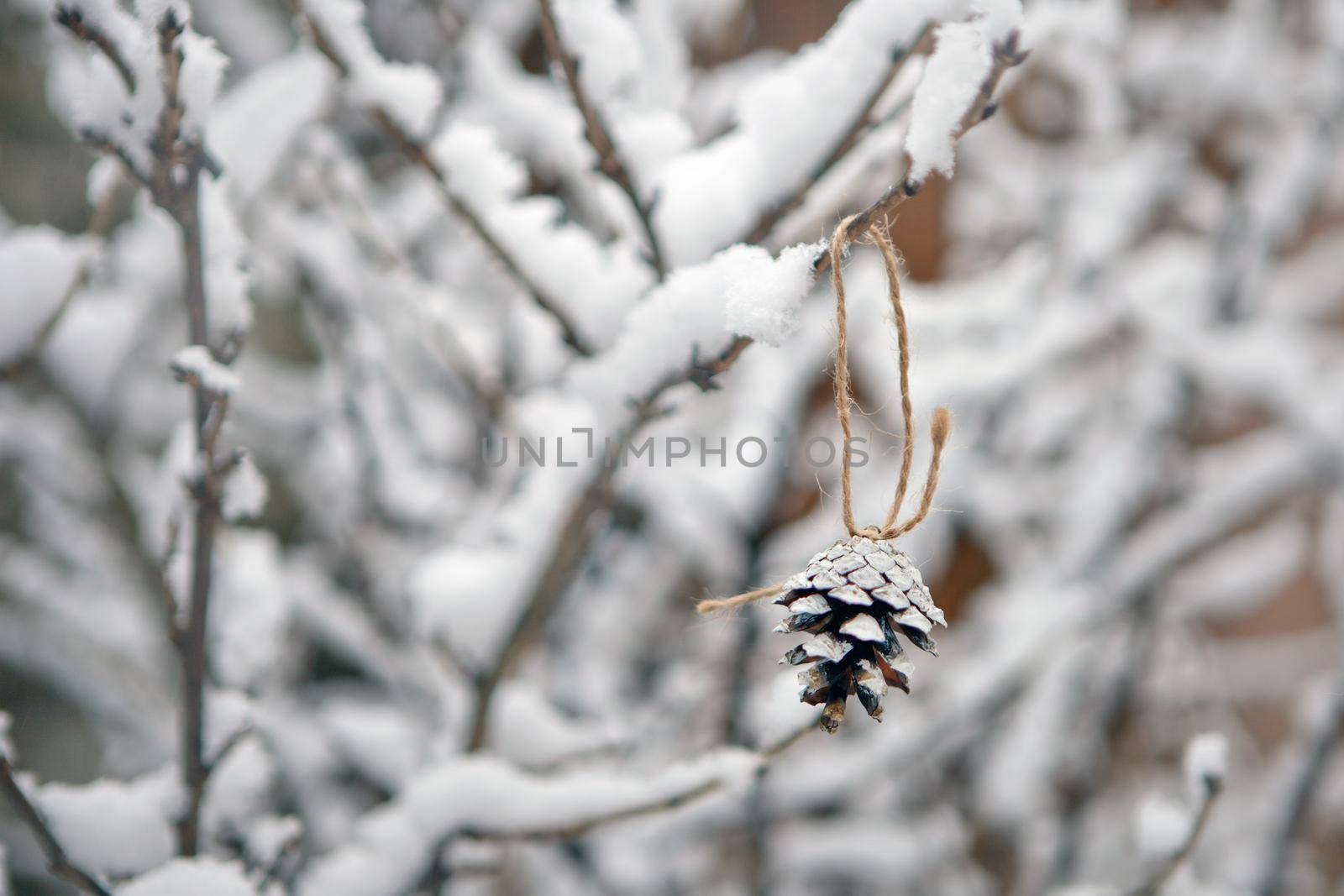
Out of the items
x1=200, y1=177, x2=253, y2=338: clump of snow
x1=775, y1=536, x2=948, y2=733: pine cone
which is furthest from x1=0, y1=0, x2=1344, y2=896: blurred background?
x1=775, y1=536, x2=948, y2=733: pine cone

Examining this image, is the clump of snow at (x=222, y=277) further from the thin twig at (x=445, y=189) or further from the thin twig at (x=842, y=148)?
the thin twig at (x=842, y=148)

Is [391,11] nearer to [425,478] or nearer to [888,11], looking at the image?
[425,478]

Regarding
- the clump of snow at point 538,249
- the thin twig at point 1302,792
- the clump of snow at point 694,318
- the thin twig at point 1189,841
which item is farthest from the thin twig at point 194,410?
the thin twig at point 1302,792

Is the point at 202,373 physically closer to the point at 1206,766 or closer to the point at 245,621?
the point at 245,621

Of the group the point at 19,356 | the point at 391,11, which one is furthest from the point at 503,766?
the point at 391,11

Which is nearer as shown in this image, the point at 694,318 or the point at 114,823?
the point at 694,318

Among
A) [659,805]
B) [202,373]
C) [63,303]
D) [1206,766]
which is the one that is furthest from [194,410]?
[1206,766]

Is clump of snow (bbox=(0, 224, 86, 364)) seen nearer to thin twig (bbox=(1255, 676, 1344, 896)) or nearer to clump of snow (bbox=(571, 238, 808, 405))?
clump of snow (bbox=(571, 238, 808, 405))
